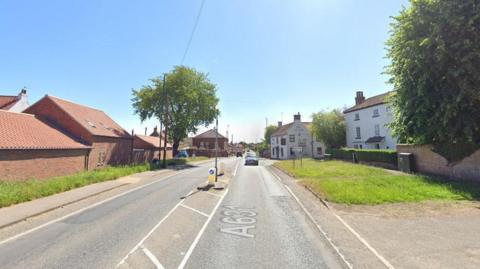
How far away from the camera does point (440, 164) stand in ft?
62.3

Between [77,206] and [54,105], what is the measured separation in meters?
19.7

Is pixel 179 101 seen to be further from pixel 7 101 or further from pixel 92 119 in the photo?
pixel 7 101

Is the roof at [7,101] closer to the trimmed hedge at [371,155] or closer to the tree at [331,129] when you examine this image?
the trimmed hedge at [371,155]

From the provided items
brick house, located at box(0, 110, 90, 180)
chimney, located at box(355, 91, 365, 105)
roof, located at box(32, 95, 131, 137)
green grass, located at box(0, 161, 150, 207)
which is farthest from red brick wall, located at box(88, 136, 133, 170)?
chimney, located at box(355, 91, 365, 105)

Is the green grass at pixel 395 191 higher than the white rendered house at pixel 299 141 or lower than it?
lower

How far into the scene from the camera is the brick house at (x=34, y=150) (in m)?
16.9

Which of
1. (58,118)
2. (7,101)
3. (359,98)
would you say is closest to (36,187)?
(58,118)

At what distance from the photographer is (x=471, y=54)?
14391mm

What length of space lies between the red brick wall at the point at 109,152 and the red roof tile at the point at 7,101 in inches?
538

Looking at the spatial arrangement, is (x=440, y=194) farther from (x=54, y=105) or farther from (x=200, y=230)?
(x=54, y=105)

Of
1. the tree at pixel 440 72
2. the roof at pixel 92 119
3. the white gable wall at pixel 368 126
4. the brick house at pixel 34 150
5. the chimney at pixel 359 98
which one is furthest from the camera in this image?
the chimney at pixel 359 98

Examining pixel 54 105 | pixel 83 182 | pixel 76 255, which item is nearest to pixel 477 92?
pixel 76 255

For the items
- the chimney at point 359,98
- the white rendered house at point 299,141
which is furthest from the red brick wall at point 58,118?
the white rendered house at point 299,141

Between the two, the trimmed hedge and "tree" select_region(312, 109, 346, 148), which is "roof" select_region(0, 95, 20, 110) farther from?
"tree" select_region(312, 109, 346, 148)
